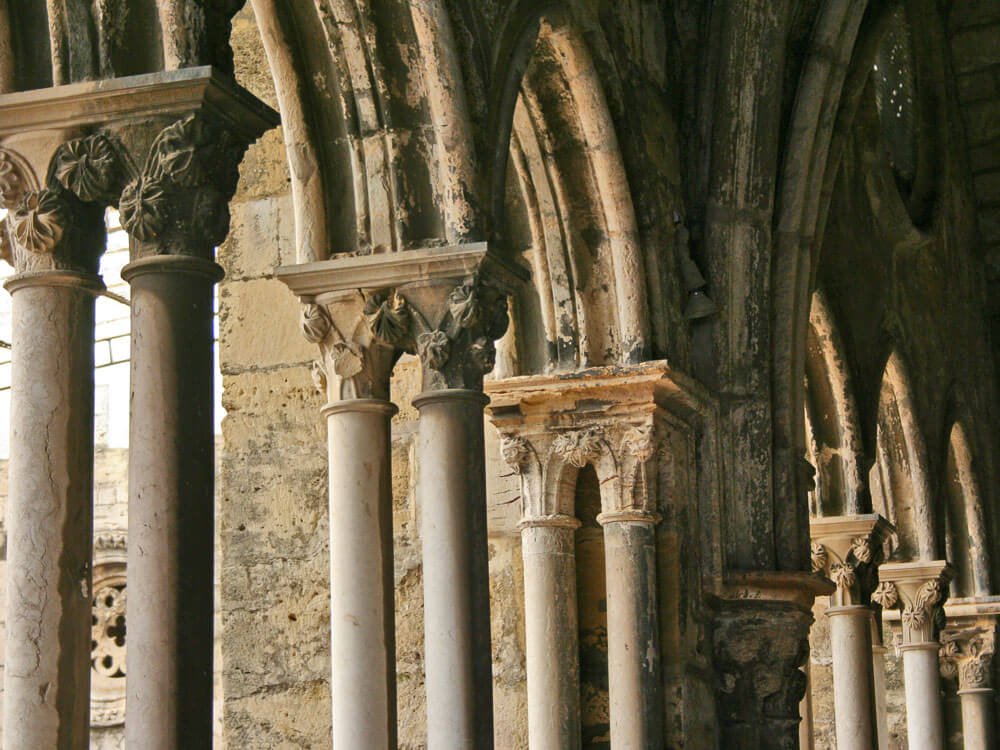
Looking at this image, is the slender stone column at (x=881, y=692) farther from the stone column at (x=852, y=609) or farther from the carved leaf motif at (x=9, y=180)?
the carved leaf motif at (x=9, y=180)

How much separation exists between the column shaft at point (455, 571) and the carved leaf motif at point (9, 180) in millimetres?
1484

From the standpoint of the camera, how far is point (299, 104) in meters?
5.58

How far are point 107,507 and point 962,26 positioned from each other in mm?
7931

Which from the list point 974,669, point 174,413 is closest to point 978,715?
point 974,669

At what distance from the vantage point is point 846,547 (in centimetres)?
990

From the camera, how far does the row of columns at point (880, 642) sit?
390 inches

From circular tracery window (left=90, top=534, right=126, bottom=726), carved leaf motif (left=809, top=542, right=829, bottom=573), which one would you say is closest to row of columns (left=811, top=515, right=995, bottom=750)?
carved leaf motif (left=809, top=542, right=829, bottom=573)

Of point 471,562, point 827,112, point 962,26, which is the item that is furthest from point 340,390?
point 962,26

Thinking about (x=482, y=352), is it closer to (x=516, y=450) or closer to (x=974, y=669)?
(x=516, y=450)

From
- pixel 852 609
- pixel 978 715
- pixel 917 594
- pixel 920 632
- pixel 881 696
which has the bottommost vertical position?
pixel 978 715

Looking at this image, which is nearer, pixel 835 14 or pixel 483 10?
pixel 483 10

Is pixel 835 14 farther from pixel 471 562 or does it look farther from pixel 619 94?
pixel 471 562

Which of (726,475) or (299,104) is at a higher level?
(299,104)

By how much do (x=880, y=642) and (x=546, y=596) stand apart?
586 cm
